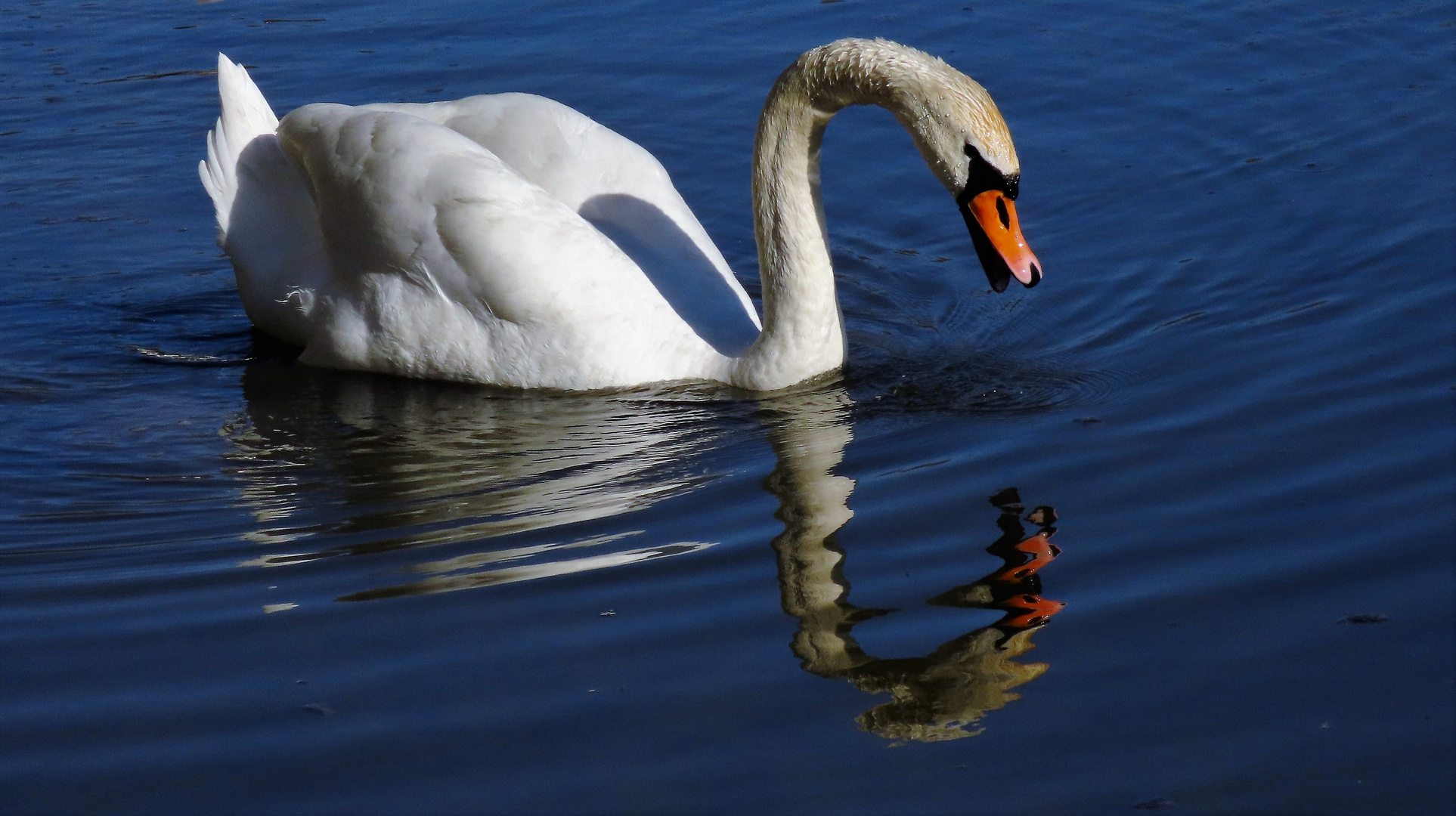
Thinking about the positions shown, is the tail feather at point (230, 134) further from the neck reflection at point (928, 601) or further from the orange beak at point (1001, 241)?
the orange beak at point (1001, 241)

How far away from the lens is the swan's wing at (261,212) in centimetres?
748

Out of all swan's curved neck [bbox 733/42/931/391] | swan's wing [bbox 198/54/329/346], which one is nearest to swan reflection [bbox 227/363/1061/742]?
swan's curved neck [bbox 733/42/931/391]

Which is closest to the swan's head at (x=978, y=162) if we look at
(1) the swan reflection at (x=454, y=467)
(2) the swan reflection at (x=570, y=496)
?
(2) the swan reflection at (x=570, y=496)

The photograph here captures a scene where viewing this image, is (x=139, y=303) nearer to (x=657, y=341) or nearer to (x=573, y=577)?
(x=657, y=341)

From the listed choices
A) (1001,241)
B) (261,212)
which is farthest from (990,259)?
(261,212)

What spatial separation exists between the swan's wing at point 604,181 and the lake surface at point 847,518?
2.24 feet

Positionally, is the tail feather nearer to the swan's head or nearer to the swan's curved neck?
the swan's curved neck

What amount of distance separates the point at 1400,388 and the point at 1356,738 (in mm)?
2491

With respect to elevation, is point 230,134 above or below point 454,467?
above

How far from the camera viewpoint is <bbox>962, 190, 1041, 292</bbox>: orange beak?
6020 millimetres

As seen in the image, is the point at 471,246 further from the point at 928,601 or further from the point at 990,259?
the point at 928,601

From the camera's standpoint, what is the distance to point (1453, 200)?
26.5 feet

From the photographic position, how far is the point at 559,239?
22.0 ft

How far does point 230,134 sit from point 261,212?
395 millimetres
